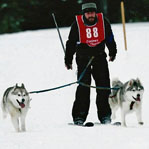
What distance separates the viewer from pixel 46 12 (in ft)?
83.0

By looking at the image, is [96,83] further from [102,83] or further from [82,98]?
[82,98]

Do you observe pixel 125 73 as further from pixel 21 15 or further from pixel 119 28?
pixel 21 15

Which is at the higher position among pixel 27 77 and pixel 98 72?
pixel 98 72

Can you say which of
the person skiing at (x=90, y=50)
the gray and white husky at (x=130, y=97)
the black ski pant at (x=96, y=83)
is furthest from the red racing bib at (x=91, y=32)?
the gray and white husky at (x=130, y=97)

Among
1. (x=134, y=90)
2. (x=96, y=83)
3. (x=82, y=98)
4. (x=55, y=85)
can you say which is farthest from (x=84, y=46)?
(x=55, y=85)

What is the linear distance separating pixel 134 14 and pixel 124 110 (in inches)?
760

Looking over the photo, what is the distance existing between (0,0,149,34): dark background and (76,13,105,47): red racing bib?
1778 cm

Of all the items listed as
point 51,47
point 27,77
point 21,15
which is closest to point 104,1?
point 21,15

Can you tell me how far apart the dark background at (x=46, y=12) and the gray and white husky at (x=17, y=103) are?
17926 mm

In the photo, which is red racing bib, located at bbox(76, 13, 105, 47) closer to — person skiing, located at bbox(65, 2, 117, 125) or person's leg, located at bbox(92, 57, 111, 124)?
person skiing, located at bbox(65, 2, 117, 125)

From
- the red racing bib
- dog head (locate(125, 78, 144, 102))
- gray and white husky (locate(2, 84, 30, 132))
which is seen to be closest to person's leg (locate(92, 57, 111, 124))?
the red racing bib

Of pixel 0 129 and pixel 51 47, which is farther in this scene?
pixel 51 47

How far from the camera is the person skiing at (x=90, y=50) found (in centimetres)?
682

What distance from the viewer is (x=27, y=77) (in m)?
12.3
